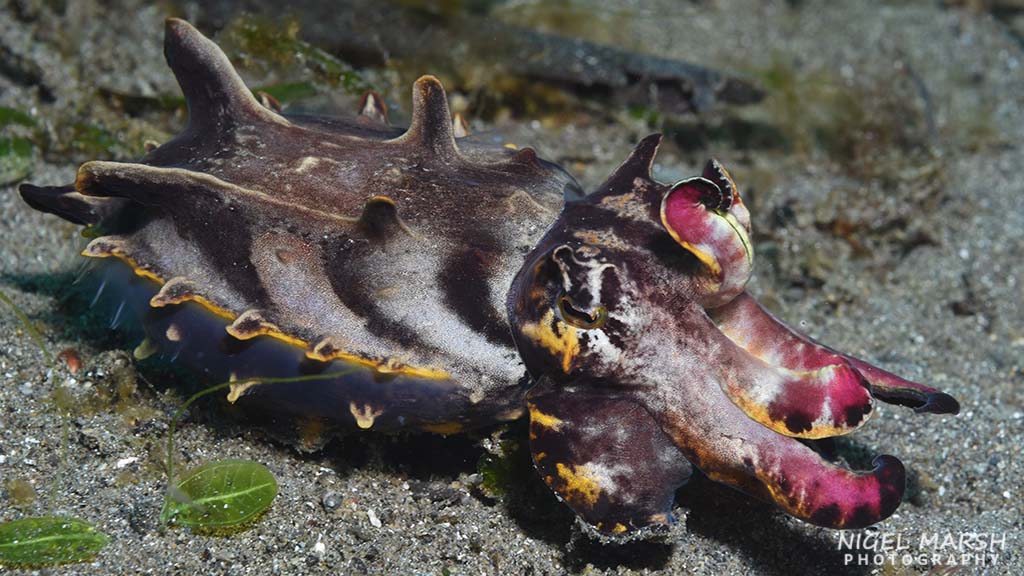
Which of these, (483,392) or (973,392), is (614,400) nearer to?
(483,392)

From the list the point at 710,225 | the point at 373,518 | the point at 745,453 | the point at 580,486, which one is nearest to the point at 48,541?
the point at 373,518

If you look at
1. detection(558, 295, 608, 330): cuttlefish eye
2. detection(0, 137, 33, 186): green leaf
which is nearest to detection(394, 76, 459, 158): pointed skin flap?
detection(558, 295, 608, 330): cuttlefish eye

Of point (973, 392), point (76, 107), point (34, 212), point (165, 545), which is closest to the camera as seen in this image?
point (165, 545)

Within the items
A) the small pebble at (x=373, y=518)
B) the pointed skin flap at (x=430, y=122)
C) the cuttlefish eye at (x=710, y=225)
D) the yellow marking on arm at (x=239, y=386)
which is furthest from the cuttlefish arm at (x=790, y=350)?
the yellow marking on arm at (x=239, y=386)

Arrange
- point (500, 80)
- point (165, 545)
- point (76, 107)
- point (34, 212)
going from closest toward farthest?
point (165, 545)
point (34, 212)
point (76, 107)
point (500, 80)

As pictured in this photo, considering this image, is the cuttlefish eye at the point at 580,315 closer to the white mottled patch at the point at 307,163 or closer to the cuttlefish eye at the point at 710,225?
the cuttlefish eye at the point at 710,225

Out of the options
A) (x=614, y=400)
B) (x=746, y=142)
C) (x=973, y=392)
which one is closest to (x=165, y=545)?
(x=614, y=400)
